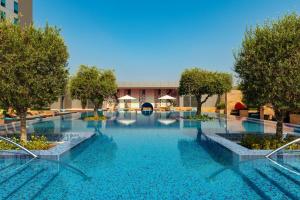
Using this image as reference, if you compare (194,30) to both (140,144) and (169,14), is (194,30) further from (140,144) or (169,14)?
(140,144)

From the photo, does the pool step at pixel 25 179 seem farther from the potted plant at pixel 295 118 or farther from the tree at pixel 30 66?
the potted plant at pixel 295 118

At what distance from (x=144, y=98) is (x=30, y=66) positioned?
54.2 metres

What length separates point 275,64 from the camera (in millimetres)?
11984

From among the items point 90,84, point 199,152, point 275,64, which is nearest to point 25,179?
point 199,152

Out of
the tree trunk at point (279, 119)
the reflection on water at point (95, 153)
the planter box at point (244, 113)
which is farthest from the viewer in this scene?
the planter box at point (244, 113)

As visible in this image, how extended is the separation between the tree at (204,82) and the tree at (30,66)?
62.3ft

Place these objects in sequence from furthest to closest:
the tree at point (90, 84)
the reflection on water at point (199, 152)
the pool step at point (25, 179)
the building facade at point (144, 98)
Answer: the building facade at point (144, 98), the tree at point (90, 84), the reflection on water at point (199, 152), the pool step at point (25, 179)

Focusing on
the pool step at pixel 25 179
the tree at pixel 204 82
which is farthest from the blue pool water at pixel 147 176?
the tree at pixel 204 82

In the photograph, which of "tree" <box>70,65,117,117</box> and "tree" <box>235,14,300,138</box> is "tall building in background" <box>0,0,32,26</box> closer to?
"tree" <box>70,65,117,117</box>

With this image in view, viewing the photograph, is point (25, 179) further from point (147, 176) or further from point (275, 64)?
point (275, 64)

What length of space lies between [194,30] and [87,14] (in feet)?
52.5

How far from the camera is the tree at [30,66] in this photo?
12.7 metres

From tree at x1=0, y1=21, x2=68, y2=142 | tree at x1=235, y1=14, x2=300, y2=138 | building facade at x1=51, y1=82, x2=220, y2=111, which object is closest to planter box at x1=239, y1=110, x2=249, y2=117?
tree at x1=235, y1=14, x2=300, y2=138

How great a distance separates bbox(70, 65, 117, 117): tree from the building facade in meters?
27.9
